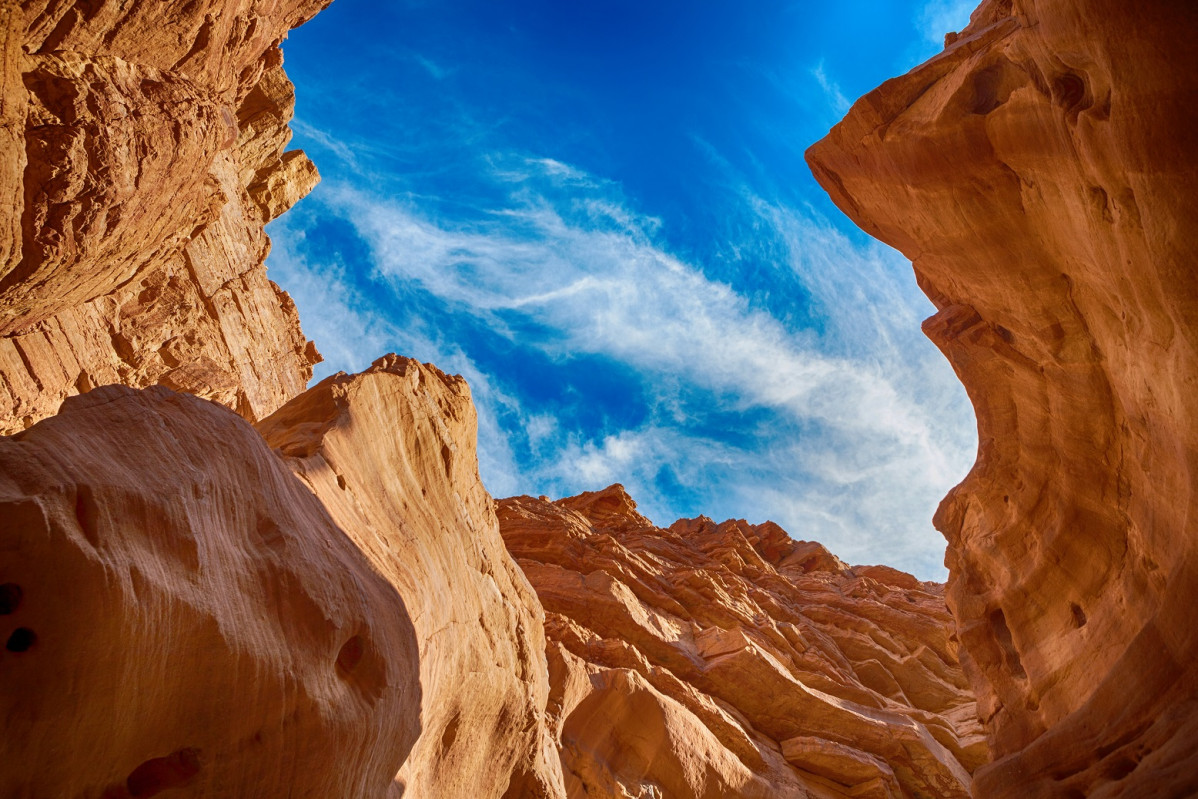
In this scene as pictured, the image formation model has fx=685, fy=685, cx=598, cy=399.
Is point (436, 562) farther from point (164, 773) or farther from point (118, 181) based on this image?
point (118, 181)

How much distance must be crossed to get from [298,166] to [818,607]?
36.0 meters

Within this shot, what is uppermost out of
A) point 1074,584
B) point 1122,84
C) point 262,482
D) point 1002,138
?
point 1002,138

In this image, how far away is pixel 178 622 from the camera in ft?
25.0

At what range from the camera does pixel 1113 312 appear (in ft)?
39.0

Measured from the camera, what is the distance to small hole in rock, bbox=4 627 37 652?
6543mm

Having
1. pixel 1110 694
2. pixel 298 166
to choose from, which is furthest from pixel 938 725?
pixel 298 166

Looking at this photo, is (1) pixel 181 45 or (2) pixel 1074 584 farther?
(2) pixel 1074 584

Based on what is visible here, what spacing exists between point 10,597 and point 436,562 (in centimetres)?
812

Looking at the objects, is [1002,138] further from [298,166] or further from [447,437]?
[298,166]

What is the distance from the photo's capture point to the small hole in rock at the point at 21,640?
654cm

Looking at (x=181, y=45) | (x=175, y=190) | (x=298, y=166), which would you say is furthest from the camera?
(x=298, y=166)

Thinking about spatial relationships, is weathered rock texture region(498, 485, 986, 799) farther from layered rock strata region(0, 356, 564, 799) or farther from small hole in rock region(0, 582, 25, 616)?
small hole in rock region(0, 582, 25, 616)

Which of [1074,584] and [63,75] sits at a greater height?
[63,75]

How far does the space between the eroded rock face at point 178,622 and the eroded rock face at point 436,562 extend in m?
1.65
